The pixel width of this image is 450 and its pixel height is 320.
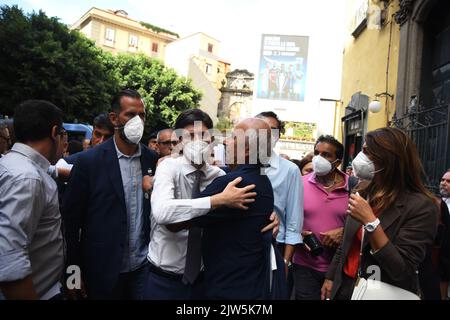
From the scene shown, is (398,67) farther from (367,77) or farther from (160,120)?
(160,120)

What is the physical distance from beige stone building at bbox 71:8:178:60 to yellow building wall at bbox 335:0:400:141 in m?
36.5

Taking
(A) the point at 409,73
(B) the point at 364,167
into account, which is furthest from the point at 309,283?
(A) the point at 409,73

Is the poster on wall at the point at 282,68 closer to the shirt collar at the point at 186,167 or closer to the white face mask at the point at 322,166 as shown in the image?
the white face mask at the point at 322,166

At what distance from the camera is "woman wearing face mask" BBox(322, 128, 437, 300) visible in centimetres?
202

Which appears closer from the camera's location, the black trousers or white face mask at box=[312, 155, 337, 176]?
the black trousers

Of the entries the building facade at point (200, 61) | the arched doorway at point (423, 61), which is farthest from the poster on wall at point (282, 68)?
the arched doorway at point (423, 61)

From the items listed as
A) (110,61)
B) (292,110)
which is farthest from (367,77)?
(110,61)

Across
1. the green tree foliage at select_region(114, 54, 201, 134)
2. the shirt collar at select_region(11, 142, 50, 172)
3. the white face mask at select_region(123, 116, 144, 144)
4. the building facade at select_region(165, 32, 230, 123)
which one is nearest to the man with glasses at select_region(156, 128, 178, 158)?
the white face mask at select_region(123, 116, 144, 144)

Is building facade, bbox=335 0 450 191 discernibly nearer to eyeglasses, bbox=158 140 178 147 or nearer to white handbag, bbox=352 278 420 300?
eyeglasses, bbox=158 140 178 147

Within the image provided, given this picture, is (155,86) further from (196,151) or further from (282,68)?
(196,151)

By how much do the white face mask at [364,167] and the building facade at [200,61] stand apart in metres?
40.6

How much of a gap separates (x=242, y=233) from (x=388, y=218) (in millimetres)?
873

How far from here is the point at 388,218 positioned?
2.14 meters

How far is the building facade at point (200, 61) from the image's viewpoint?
4422 centimetres
